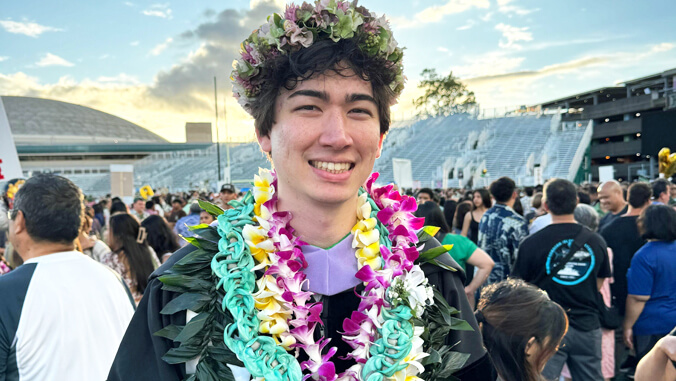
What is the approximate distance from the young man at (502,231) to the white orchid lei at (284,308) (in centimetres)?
347

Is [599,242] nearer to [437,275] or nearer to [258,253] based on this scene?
[437,275]

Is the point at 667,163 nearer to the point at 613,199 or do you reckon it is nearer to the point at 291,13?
the point at 613,199

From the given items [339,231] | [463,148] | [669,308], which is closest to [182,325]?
[339,231]

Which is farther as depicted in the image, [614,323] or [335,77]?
[614,323]

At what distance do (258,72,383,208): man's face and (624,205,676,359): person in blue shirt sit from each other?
3.24 m

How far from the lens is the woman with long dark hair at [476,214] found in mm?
6309

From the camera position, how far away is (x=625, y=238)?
495 cm

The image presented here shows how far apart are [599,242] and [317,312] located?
304 cm

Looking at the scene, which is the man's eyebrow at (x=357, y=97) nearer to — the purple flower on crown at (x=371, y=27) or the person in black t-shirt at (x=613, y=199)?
the purple flower on crown at (x=371, y=27)

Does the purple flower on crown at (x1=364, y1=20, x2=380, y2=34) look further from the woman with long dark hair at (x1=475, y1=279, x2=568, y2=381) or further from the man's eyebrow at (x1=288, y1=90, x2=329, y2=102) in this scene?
the woman with long dark hair at (x1=475, y1=279, x2=568, y2=381)

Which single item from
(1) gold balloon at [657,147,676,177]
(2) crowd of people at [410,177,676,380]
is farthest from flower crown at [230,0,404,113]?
(1) gold balloon at [657,147,676,177]

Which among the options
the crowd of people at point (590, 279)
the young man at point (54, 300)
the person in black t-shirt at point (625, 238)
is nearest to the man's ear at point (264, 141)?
the young man at point (54, 300)

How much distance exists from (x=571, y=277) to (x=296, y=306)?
9.45ft

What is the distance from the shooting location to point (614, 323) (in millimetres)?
3934
